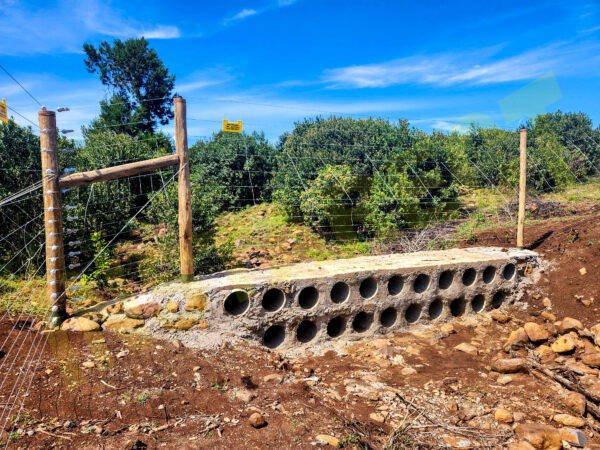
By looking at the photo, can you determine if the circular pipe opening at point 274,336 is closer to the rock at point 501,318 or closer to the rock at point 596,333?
the rock at point 501,318

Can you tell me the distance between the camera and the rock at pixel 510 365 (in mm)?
5188

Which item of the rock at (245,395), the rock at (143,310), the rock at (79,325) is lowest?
the rock at (245,395)

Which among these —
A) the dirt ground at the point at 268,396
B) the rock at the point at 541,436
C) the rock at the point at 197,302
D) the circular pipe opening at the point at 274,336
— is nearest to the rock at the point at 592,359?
the dirt ground at the point at 268,396

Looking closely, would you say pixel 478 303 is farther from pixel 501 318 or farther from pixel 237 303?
pixel 237 303

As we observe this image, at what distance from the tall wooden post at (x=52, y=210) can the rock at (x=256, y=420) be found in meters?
2.79

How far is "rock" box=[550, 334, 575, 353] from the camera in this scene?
219 inches

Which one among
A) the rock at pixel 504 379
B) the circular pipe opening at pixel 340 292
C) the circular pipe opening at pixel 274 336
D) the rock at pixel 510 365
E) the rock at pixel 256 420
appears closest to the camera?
the rock at pixel 256 420

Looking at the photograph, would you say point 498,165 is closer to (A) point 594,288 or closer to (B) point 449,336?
(A) point 594,288

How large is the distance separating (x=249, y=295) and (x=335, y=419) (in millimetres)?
1981

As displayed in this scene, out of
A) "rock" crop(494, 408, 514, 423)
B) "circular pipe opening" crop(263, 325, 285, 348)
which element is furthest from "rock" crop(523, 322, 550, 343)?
"circular pipe opening" crop(263, 325, 285, 348)

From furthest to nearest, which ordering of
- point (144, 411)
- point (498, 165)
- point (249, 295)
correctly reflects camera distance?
1. point (498, 165)
2. point (249, 295)
3. point (144, 411)

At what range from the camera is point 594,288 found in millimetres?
6879

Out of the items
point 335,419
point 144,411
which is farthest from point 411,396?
point 144,411

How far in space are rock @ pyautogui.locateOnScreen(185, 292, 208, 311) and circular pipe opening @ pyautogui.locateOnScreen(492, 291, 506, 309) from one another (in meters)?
5.22
